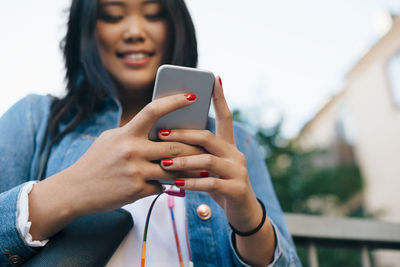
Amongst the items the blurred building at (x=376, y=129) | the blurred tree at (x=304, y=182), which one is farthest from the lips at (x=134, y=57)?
the blurred building at (x=376, y=129)

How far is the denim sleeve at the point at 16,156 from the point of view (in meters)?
0.76

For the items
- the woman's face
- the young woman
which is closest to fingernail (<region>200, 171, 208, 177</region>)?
the young woman

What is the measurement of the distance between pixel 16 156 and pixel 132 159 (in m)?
0.45

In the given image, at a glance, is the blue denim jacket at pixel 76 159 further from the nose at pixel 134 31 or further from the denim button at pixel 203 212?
the nose at pixel 134 31

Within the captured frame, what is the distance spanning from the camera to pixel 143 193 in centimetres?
72

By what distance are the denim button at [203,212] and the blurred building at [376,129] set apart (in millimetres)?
8453

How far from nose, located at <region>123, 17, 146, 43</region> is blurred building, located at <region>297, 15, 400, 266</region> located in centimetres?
839

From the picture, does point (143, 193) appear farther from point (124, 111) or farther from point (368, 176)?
point (368, 176)

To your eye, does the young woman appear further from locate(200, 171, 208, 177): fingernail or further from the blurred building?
the blurred building

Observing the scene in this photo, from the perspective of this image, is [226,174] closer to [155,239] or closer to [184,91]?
[184,91]

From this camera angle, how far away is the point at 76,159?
104 cm

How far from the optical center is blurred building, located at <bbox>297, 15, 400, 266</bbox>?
8.78m

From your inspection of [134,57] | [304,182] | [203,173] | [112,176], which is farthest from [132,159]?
[304,182]

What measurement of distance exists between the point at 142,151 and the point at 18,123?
21.0 inches
